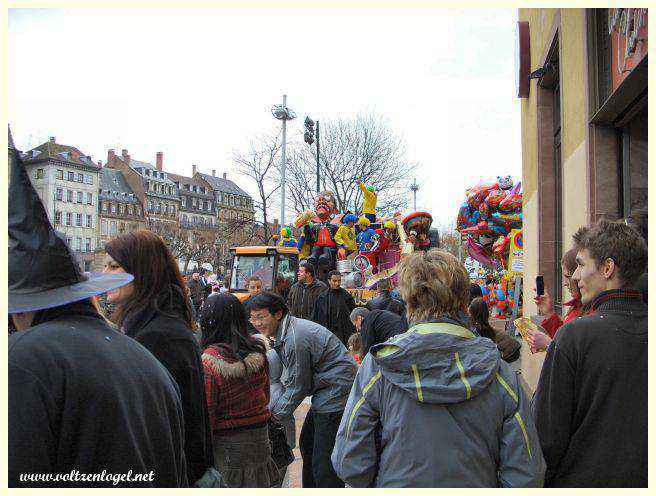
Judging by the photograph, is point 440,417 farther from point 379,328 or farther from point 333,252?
point 333,252

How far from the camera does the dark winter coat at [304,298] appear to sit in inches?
392

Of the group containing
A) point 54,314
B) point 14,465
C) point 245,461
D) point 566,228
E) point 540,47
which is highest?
point 540,47

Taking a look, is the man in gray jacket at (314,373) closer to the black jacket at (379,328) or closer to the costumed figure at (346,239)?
the black jacket at (379,328)

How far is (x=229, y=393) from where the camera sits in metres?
3.47

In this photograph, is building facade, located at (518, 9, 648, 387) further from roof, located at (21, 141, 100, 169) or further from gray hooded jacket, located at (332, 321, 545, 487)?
roof, located at (21, 141, 100, 169)

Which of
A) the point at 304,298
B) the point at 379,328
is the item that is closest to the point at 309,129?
the point at 304,298

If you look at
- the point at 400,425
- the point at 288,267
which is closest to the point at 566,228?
the point at 400,425

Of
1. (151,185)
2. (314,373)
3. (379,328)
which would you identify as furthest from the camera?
(151,185)

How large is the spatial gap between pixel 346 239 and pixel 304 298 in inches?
340

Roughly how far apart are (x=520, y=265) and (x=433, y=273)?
899cm

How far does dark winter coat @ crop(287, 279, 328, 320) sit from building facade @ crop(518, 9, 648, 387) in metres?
3.35

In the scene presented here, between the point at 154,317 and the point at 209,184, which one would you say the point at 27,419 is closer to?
the point at 154,317

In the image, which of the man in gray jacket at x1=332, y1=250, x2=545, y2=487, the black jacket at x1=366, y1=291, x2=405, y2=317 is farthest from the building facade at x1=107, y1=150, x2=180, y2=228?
the man in gray jacket at x1=332, y1=250, x2=545, y2=487

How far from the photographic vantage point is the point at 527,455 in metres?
2.33
